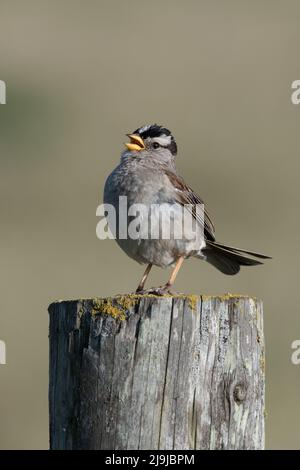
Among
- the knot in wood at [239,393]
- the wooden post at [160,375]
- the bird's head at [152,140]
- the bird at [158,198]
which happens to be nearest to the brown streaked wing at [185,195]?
the bird at [158,198]

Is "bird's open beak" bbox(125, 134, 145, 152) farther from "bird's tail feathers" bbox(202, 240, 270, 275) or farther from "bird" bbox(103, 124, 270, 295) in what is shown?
"bird's tail feathers" bbox(202, 240, 270, 275)

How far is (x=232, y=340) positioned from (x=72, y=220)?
11.0 meters

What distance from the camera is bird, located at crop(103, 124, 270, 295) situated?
780 centimetres

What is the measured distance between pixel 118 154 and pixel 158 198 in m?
9.81

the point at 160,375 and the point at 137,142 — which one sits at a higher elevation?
the point at 137,142

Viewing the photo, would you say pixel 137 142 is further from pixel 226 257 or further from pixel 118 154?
pixel 118 154

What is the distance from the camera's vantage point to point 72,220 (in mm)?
16391

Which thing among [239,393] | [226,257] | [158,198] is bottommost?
[239,393]

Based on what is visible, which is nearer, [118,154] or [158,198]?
[158,198]

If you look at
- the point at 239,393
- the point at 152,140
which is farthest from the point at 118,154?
the point at 239,393

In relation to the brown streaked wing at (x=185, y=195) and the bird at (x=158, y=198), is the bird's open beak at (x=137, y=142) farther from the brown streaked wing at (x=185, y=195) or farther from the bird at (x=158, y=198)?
the brown streaked wing at (x=185, y=195)

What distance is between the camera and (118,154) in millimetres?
17594

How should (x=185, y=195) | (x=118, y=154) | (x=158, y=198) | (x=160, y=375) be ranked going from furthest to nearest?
(x=118, y=154) < (x=185, y=195) < (x=158, y=198) < (x=160, y=375)

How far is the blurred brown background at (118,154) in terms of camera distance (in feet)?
43.0
